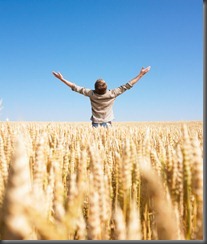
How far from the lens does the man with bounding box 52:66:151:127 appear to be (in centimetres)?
606

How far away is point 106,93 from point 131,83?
553 millimetres

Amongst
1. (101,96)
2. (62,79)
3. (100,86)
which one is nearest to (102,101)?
(101,96)

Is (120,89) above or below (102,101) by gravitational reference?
above

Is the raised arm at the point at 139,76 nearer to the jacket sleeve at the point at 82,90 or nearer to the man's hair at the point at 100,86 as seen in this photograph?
the man's hair at the point at 100,86

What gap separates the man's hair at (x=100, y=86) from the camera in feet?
19.8

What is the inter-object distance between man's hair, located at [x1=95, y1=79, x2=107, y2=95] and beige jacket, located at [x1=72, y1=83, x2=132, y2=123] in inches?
5.0

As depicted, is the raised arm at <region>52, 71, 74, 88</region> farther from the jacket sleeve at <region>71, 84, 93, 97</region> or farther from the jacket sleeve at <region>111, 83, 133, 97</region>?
the jacket sleeve at <region>111, 83, 133, 97</region>

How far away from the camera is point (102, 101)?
20.8ft

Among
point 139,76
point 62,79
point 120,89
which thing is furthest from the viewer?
point 120,89

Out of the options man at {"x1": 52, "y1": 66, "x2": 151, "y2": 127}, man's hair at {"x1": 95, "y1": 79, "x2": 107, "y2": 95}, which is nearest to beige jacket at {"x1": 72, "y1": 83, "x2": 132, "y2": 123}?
man at {"x1": 52, "y1": 66, "x2": 151, "y2": 127}

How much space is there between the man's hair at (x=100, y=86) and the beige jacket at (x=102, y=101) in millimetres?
126

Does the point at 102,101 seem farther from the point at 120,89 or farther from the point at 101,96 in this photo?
the point at 120,89

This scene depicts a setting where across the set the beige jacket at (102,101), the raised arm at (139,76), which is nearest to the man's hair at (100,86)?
the beige jacket at (102,101)

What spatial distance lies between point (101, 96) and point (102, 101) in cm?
13
